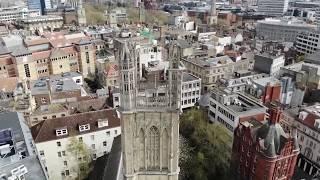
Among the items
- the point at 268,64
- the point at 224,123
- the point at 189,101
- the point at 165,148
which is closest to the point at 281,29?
the point at 268,64

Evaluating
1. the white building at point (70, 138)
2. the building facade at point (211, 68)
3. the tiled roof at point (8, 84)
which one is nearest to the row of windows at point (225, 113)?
the white building at point (70, 138)

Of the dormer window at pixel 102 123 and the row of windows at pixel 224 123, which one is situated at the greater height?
the dormer window at pixel 102 123

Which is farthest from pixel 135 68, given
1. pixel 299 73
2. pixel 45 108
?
pixel 299 73

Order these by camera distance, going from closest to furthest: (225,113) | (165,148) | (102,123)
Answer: (165,148)
(102,123)
(225,113)

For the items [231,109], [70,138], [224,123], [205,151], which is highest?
[231,109]

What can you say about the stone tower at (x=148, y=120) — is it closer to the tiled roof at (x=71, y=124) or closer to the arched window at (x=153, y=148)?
the arched window at (x=153, y=148)

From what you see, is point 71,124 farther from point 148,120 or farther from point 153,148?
point 148,120
